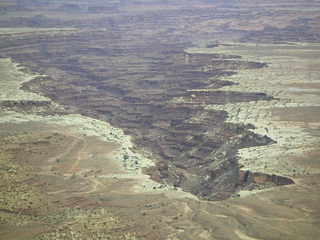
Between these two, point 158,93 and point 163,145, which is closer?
point 163,145

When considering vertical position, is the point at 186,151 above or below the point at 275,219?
below

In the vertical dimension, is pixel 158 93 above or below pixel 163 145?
above

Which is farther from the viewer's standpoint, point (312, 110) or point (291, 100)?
point (291, 100)

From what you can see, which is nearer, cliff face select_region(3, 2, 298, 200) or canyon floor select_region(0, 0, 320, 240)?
canyon floor select_region(0, 0, 320, 240)

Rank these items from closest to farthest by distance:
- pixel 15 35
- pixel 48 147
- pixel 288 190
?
pixel 288 190 → pixel 48 147 → pixel 15 35

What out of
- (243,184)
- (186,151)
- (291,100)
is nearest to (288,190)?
(243,184)

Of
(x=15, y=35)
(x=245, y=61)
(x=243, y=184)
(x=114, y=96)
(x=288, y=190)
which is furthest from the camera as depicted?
(x=15, y=35)

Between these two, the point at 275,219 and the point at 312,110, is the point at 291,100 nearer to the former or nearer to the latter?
the point at 312,110

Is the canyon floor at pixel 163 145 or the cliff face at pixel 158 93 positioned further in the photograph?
the cliff face at pixel 158 93
